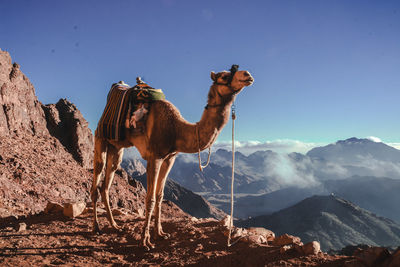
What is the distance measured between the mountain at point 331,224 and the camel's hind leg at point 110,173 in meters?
103

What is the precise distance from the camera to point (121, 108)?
6.50m

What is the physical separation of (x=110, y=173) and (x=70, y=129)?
52813 millimetres

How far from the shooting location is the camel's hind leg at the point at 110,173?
23.2 feet

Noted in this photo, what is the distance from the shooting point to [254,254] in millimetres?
4781

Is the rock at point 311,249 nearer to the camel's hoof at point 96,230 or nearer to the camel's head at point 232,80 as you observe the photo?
the camel's head at point 232,80

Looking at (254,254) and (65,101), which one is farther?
(65,101)

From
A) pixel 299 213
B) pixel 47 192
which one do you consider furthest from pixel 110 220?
pixel 299 213

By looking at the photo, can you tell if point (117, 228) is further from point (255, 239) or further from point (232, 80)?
point (232, 80)

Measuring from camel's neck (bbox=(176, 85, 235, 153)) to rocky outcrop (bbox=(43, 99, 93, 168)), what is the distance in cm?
5155

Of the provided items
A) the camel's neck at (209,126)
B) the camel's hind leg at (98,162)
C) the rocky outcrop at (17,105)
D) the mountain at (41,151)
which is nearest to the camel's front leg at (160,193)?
the camel's neck at (209,126)

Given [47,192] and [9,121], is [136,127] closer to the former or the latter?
[47,192]

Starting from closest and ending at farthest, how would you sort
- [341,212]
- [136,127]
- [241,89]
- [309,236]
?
[241,89] < [136,127] < [309,236] < [341,212]

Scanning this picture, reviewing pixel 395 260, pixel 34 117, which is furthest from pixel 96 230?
pixel 34 117

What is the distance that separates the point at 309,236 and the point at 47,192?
99.0 meters
